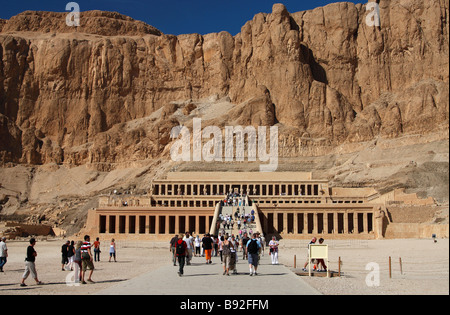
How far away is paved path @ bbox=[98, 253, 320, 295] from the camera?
17.5 meters

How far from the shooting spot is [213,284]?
2002 cm

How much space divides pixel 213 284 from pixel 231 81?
129 meters

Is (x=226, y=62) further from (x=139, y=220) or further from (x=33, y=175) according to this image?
(x=139, y=220)

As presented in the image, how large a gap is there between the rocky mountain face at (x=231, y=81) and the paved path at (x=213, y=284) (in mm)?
93621

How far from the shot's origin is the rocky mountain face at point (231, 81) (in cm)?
12500

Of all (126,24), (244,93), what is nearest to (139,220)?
(244,93)

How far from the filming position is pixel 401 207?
62.2 meters

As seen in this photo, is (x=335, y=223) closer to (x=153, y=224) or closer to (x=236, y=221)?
(x=236, y=221)

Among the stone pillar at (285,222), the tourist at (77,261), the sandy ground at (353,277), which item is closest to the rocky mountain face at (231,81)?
the stone pillar at (285,222)

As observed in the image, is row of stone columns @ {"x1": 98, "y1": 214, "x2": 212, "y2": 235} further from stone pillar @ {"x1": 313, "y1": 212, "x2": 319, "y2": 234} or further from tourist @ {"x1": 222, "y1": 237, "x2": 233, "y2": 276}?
tourist @ {"x1": 222, "y1": 237, "x2": 233, "y2": 276}

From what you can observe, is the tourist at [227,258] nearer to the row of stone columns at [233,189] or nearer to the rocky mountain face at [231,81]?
the row of stone columns at [233,189]

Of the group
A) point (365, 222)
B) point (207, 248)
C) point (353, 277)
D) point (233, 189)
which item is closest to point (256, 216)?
point (365, 222)

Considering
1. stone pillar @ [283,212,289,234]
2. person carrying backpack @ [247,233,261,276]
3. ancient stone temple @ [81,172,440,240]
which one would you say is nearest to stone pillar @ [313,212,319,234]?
ancient stone temple @ [81,172,440,240]

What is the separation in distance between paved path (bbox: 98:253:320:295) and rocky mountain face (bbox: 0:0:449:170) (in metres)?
93.6
